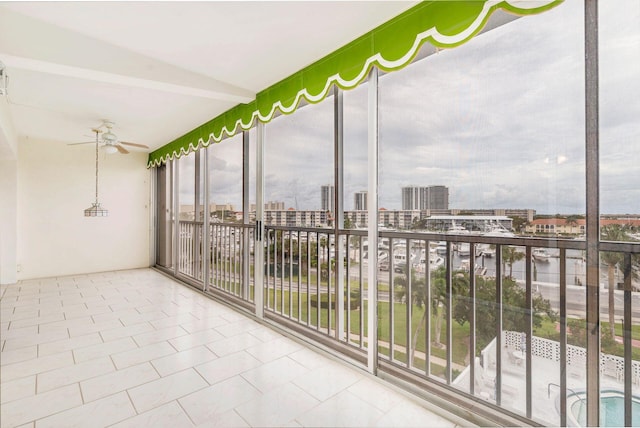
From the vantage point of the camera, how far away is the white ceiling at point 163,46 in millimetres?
1958

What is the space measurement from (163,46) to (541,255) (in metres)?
2.97

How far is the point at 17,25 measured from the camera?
6.72 ft

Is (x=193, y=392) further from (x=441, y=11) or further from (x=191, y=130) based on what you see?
(x=191, y=130)

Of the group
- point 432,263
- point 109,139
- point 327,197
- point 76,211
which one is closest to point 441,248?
point 432,263

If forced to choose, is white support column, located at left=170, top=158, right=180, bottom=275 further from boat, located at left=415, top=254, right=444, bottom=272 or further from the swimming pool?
the swimming pool

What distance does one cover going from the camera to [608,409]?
140cm

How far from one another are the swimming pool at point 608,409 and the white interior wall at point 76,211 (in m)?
6.92

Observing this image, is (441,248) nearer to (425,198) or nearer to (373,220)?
(425,198)

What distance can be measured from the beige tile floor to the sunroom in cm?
3

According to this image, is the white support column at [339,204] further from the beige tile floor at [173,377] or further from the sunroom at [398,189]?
the beige tile floor at [173,377]

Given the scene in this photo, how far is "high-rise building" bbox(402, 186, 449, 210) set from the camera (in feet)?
6.31

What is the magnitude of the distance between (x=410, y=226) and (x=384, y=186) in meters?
0.35

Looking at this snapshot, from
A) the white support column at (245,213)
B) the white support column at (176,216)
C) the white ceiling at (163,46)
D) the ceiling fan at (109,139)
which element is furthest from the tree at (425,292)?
the white support column at (176,216)

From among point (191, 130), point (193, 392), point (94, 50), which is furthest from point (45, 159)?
point (193, 392)
